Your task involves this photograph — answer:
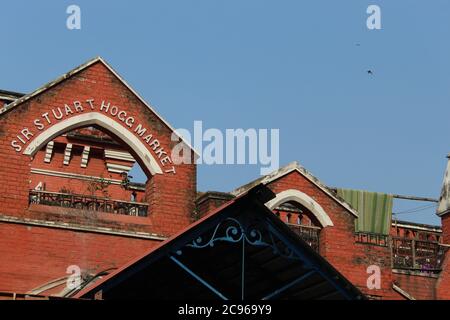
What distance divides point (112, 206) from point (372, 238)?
290 inches

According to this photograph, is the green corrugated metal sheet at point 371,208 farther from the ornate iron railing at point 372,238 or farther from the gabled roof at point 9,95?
the gabled roof at point 9,95

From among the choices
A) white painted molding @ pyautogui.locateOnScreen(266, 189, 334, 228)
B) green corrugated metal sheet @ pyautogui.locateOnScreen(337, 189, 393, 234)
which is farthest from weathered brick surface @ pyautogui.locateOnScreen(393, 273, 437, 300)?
white painted molding @ pyautogui.locateOnScreen(266, 189, 334, 228)

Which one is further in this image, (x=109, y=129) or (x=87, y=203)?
(x=109, y=129)

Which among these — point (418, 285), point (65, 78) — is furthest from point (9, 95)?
point (418, 285)

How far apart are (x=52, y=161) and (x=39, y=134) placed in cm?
812

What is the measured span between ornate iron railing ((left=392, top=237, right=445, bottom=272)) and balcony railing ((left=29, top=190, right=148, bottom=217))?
339 inches

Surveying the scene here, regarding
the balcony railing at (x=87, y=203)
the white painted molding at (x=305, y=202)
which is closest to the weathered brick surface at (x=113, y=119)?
the balcony railing at (x=87, y=203)

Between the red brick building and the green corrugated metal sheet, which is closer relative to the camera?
the red brick building

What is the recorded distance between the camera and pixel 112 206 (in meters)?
24.0

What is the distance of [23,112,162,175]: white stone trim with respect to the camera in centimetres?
2323

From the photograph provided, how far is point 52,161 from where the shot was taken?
31094 mm

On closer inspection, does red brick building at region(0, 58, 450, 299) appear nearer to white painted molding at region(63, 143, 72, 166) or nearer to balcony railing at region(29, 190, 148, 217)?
balcony railing at region(29, 190, 148, 217)

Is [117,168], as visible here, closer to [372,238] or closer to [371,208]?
[371,208]
